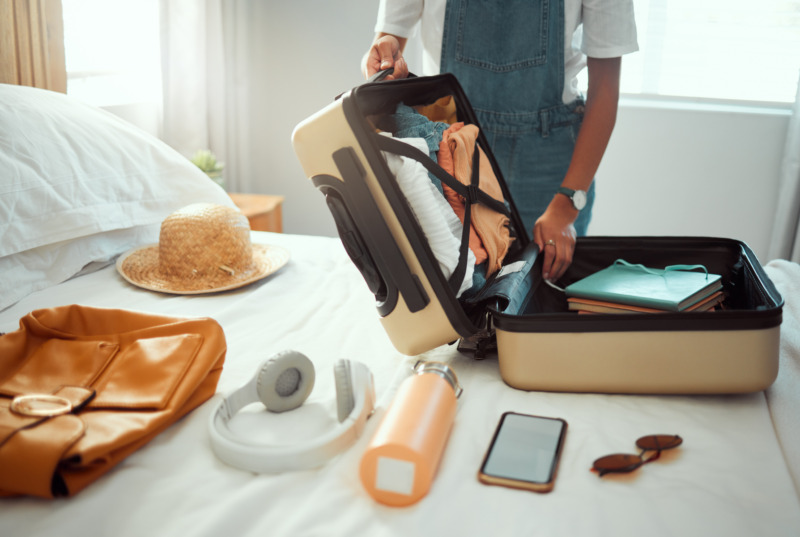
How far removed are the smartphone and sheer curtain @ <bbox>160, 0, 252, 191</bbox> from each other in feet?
6.45

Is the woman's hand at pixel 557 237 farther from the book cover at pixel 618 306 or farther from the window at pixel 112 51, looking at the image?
the window at pixel 112 51

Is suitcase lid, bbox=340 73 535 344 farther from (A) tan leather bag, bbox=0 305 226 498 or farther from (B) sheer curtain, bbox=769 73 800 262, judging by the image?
(B) sheer curtain, bbox=769 73 800 262

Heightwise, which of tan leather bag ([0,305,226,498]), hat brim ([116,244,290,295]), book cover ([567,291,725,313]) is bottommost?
hat brim ([116,244,290,295])

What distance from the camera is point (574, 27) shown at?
4.27ft

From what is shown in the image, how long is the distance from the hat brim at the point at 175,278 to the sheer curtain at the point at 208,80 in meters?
1.11

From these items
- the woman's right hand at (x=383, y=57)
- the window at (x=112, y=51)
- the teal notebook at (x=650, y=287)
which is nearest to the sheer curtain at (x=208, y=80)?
the window at (x=112, y=51)

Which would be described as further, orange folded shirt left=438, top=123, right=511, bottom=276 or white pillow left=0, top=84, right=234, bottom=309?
white pillow left=0, top=84, right=234, bottom=309

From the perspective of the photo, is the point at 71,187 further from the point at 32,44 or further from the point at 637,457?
the point at 637,457

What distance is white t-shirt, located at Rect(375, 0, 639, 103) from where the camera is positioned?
1216mm

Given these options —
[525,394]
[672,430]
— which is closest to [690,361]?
[672,430]

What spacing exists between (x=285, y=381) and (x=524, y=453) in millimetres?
290

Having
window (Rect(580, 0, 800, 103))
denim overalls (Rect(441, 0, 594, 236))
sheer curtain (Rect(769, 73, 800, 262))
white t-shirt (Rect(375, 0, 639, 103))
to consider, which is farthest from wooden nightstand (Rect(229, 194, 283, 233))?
sheer curtain (Rect(769, 73, 800, 262))

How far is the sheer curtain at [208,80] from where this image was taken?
2.26 meters

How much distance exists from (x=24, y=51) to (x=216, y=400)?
3.91 ft
